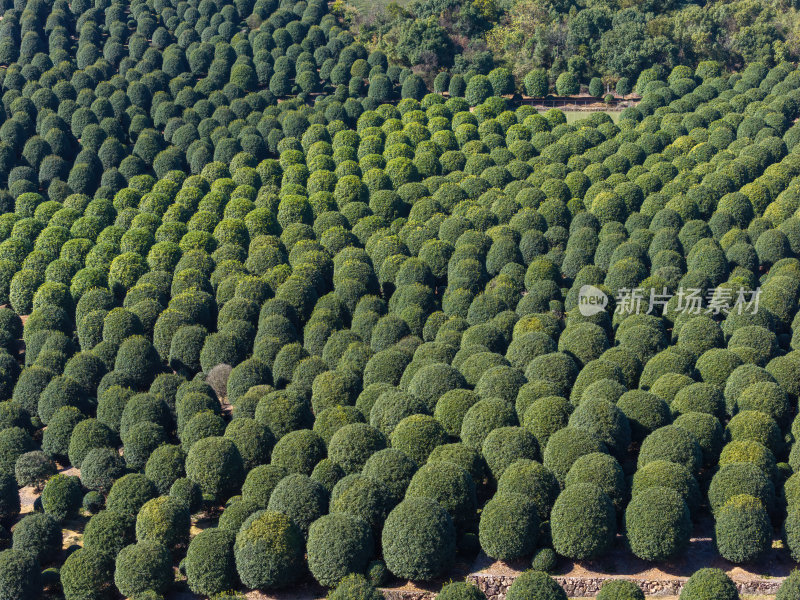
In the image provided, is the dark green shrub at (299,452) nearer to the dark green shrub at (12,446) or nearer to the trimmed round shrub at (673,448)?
the dark green shrub at (12,446)

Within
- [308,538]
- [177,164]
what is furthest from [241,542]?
[177,164]

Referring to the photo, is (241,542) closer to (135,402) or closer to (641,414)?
(135,402)

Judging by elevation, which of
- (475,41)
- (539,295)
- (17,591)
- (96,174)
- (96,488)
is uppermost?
(475,41)

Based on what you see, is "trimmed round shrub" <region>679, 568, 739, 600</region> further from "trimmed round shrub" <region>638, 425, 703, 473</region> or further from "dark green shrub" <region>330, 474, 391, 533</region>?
"dark green shrub" <region>330, 474, 391, 533</region>

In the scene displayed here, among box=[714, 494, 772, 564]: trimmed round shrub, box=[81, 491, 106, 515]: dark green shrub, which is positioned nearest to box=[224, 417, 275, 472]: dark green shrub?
box=[81, 491, 106, 515]: dark green shrub

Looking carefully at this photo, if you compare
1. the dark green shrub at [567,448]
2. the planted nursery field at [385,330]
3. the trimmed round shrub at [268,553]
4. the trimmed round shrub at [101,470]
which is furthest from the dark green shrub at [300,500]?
the dark green shrub at [567,448]

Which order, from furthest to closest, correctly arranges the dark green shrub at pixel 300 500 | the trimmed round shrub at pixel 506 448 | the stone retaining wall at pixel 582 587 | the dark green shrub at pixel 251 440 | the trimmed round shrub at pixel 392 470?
the dark green shrub at pixel 251 440
the trimmed round shrub at pixel 506 448
the trimmed round shrub at pixel 392 470
the dark green shrub at pixel 300 500
the stone retaining wall at pixel 582 587
